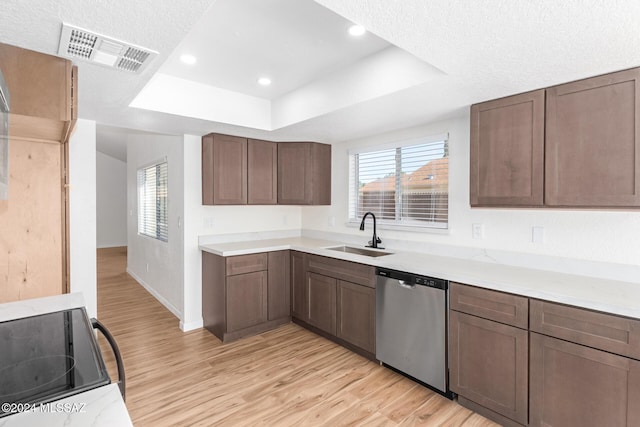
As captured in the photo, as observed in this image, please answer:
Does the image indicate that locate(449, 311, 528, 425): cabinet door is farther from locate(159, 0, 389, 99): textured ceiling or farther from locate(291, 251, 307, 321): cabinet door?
locate(159, 0, 389, 99): textured ceiling

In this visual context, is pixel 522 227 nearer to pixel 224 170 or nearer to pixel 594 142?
pixel 594 142

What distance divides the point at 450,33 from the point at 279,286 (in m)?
2.94

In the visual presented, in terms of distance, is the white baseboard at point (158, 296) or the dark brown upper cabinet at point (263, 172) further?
the white baseboard at point (158, 296)

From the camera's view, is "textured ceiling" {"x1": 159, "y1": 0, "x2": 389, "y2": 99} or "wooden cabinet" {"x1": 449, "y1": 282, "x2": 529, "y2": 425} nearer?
"textured ceiling" {"x1": 159, "y1": 0, "x2": 389, "y2": 99}

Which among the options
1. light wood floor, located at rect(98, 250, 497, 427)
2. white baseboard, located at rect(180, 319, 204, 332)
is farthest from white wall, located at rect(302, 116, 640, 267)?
white baseboard, located at rect(180, 319, 204, 332)

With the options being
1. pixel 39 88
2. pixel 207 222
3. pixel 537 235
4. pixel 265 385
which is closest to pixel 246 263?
pixel 207 222

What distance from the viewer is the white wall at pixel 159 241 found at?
12.3 ft

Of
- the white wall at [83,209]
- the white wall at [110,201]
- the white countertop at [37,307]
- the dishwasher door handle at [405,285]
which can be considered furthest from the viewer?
the white wall at [110,201]

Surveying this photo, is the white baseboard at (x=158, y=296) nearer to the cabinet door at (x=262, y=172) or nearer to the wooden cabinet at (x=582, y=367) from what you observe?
the cabinet door at (x=262, y=172)

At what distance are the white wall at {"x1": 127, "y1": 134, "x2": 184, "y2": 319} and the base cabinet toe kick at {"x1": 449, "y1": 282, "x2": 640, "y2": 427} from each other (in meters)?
3.00

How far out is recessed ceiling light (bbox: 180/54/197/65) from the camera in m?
2.31

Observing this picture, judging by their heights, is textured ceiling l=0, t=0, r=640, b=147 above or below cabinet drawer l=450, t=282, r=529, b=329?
above

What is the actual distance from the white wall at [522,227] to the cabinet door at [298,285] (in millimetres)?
762

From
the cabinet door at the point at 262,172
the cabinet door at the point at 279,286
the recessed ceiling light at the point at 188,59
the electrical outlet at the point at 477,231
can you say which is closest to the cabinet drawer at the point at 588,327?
the electrical outlet at the point at 477,231
